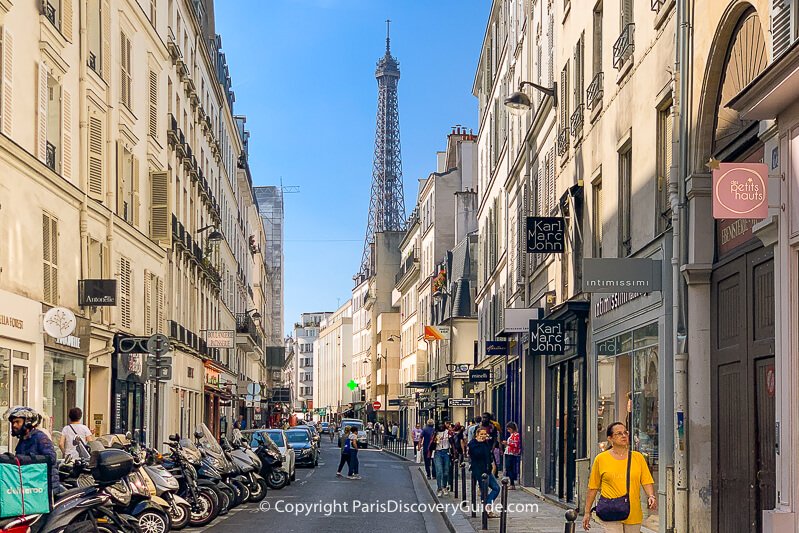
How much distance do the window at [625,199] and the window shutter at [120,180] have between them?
49.1ft

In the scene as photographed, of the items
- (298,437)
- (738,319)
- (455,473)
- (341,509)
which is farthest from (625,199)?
(298,437)

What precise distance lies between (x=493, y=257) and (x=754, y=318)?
27.5 m

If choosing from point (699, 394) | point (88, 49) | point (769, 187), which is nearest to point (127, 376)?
point (88, 49)

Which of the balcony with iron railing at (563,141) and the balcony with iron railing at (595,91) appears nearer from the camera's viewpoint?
the balcony with iron railing at (595,91)

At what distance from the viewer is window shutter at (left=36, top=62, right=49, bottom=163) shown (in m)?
22.0

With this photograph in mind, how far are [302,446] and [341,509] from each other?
1888 cm

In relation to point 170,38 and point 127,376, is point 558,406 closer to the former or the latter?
point 127,376

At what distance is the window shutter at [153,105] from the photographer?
34.3 metres

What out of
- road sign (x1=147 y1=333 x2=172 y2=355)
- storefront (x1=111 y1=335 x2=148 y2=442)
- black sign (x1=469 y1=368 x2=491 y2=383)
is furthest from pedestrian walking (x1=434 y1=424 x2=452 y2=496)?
black sign (x1=469 y1=368 x2=491 y2=383)

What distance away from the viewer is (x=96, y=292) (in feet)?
82.4

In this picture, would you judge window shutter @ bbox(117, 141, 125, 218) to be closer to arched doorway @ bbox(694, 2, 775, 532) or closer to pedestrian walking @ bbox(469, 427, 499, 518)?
pedestrian walking @ bbox(469, 427, 499, 518)

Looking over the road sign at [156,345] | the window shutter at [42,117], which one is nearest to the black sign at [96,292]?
the road sign at [156,345]

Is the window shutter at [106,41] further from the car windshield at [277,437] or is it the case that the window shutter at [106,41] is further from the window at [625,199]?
the window at [625,199]

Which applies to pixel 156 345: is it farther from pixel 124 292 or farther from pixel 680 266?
pixel 680 266
